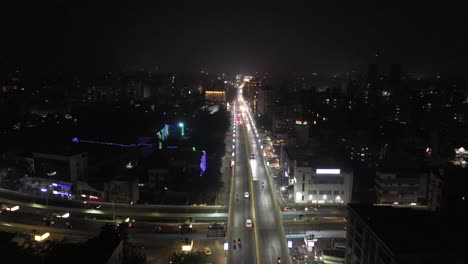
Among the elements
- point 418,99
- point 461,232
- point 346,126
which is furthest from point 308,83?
point 461,232

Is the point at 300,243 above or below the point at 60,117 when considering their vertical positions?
below

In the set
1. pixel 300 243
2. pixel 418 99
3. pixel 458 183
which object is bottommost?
pixel 300 243

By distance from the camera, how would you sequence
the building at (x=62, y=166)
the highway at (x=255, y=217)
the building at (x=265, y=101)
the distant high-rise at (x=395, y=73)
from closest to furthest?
1. the highway at (x=255, y=217)
2. the building at (x=62, y=166)
3. the building at (x=265, y=101)
4. the distant high-rise at (x=395, y=73)

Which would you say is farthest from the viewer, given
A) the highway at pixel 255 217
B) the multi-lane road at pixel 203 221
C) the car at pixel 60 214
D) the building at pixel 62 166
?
the building at pixel 62 166

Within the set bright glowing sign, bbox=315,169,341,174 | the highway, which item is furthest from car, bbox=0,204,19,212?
bright glowing sign, bbox=315,169,341,174

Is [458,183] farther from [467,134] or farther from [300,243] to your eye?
[467,134]

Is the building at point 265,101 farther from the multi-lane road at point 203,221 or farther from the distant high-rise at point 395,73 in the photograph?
the multi-lane road at point 203,221

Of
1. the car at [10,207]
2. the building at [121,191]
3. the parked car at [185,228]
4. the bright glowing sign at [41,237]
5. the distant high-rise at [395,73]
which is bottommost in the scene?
the bright glowing sign at [41,237]

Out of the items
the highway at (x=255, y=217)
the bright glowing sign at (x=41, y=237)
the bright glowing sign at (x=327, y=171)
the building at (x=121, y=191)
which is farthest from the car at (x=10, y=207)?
the bright glowing sign at (x=327, y=171)
